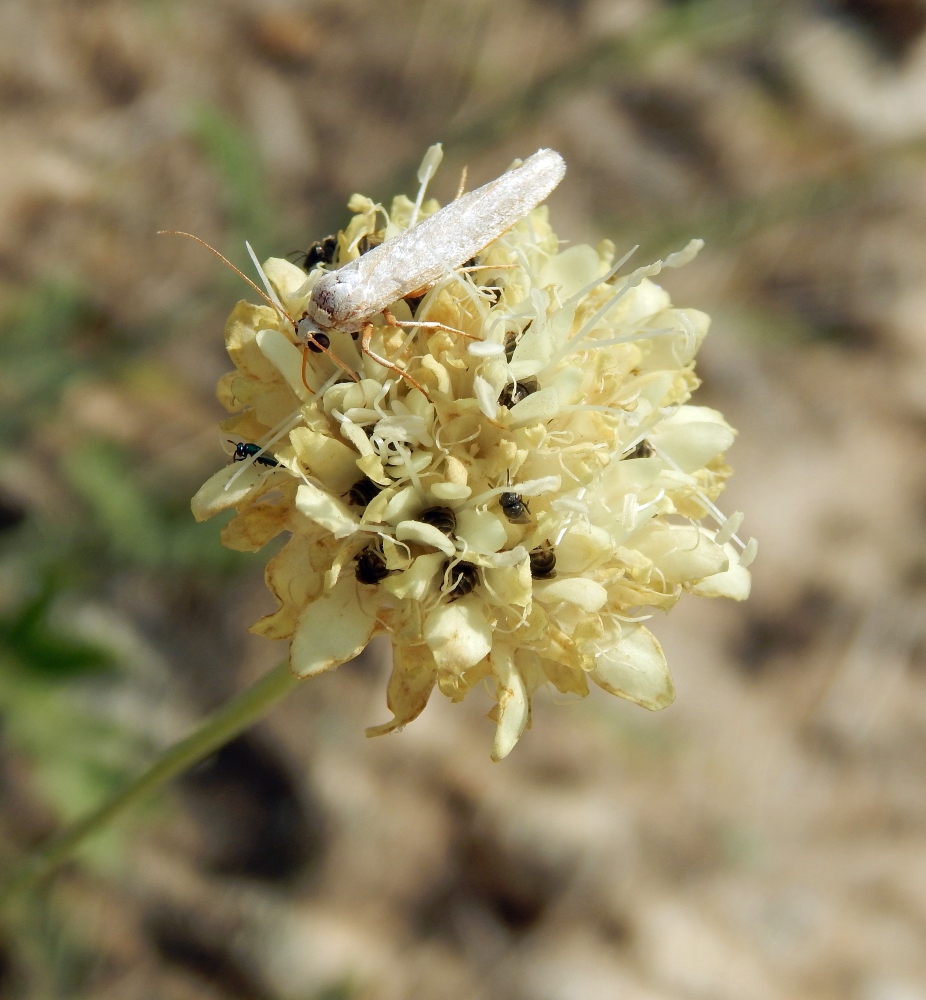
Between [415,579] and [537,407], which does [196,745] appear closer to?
[415,579]

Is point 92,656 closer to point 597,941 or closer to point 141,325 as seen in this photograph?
point 141,325

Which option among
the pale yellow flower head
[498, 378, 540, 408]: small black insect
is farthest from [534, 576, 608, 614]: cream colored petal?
[498, 378, 540, 408]: small black insect

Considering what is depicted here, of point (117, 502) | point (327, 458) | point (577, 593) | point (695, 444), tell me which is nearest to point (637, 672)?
point (577, 593)

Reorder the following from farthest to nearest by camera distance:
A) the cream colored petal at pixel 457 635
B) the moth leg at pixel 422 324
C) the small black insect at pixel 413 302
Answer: the small black insect at pixel 413 302 < the moth leg at pixel 422 324 < the cream colored petal at pixel 457 635

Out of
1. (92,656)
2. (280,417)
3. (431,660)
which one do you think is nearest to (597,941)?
(92,656)

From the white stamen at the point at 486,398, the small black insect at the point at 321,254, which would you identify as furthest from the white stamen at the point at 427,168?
the white stamen at the point at 486,398

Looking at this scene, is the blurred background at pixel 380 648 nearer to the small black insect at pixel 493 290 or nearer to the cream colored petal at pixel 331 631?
the cream colored petal at pixel 331 631

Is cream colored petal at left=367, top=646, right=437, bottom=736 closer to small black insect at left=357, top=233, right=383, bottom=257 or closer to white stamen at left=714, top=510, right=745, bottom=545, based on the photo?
white stamen at left=714, top=510, right=745, bottom=545
